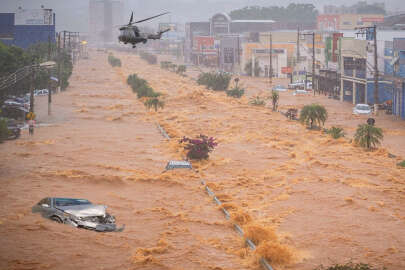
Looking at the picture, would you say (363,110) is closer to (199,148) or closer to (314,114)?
(314,114)

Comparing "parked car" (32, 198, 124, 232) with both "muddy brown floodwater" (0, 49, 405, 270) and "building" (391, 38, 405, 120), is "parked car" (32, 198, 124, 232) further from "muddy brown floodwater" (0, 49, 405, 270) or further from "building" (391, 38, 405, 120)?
"building" (391, 38, 405, 120)

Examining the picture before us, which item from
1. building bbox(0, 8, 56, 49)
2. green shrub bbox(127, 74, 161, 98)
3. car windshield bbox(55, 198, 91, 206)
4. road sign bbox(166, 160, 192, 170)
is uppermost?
building bbox(0, 8, 56, 49)

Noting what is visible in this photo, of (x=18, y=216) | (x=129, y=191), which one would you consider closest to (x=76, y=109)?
(x=129, y=191)

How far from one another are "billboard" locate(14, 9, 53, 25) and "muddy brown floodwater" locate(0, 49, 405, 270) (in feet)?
199

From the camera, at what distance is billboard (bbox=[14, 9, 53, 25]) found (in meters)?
110

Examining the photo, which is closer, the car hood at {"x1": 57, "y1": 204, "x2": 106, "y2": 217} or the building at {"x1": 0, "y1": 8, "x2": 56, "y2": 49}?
the car hood at {"x1": 57, "y1": 204, "x2": 106, "y2": 217}

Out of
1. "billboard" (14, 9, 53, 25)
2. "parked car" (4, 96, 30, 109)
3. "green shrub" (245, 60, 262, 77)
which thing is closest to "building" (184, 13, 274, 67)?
"green shrub" (245, 60, 262, 77)

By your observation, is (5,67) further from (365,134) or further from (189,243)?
(189,243)

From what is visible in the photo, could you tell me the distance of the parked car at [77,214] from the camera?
2091 cm

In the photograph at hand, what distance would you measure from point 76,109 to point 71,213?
45.5 metres

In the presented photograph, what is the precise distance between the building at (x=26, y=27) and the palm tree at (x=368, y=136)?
76.7 metres

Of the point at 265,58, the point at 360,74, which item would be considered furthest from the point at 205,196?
the point at 265,58

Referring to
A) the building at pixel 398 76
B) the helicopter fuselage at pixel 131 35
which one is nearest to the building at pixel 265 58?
the building at pixel 398 76

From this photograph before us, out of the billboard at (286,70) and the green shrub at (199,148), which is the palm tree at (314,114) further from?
the billboard at (286,70)
